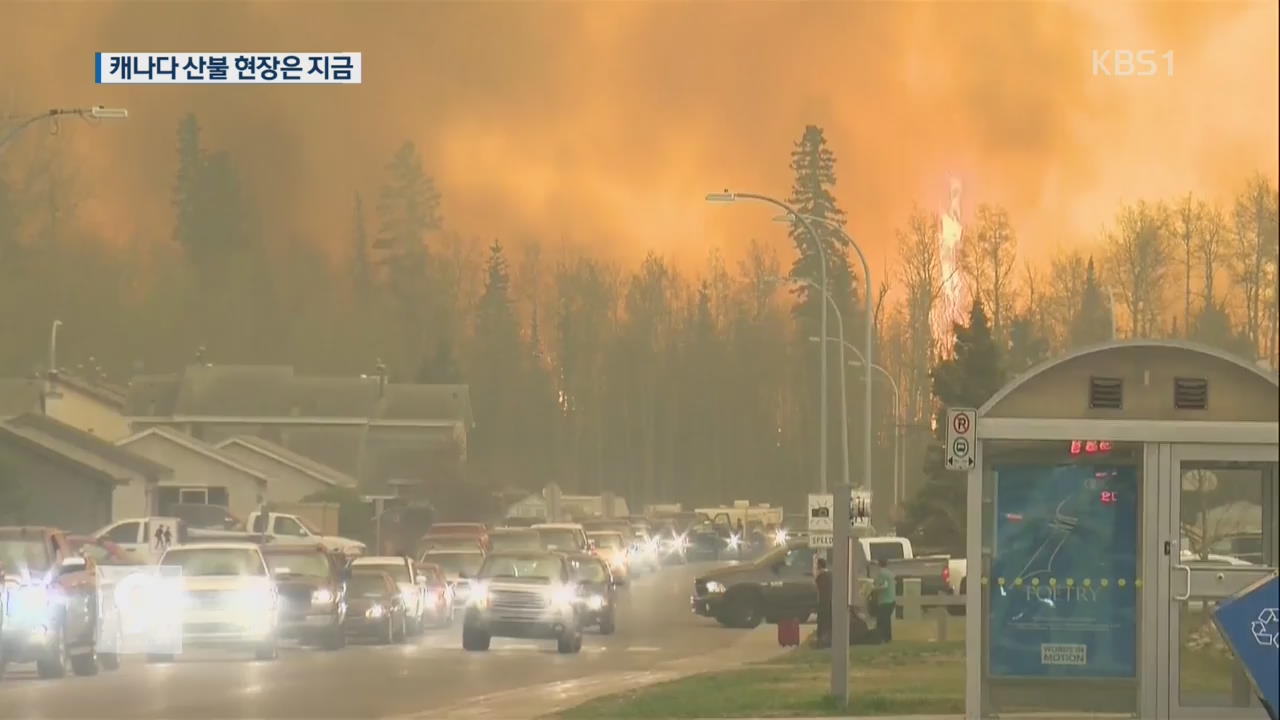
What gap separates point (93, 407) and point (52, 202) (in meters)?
4.94

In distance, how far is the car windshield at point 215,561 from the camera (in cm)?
3522

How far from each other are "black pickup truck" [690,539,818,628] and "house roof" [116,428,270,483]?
1167 cm

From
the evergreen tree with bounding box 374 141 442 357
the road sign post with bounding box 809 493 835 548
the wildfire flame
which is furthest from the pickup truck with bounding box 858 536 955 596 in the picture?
the road sign post with bounding box 809 493 835 548

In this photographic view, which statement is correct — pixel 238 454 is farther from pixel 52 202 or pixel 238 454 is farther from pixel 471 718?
pixel 471 718

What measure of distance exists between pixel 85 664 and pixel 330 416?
67.1ft

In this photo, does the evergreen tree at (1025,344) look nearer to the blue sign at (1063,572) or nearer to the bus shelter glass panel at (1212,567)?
the bus shelter glass panel at (1212,567)

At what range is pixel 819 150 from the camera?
47.8 m

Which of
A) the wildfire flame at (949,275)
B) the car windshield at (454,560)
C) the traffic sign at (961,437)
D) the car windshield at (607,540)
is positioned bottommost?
the car windshield at (454,560)

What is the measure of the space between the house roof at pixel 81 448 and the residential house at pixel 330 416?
92 centimetres

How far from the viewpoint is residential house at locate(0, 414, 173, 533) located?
4862cm

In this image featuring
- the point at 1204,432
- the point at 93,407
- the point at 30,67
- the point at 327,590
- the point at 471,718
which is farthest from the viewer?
the point at 93,407

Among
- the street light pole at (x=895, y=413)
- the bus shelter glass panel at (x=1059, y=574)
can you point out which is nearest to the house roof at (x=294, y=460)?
the street light pole at (x=895, y=413)

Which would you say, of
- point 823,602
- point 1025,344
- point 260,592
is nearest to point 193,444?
point 260,592

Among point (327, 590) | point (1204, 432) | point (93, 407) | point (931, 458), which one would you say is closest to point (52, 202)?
point (93, 407)
